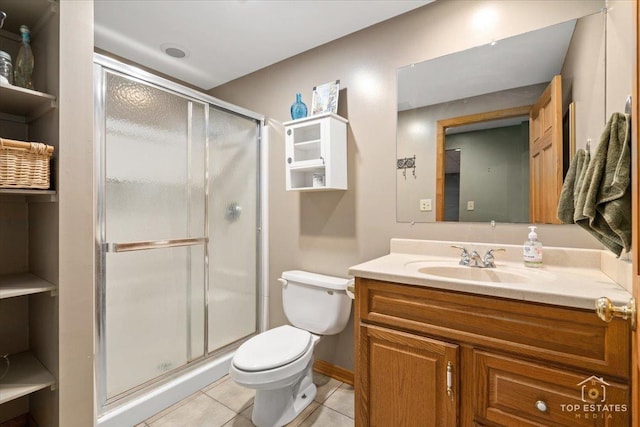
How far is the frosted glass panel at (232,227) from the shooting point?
82.7 inches

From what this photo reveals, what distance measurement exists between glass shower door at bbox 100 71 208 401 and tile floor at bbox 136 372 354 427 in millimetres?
239

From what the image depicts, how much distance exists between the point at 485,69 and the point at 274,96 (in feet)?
4.81

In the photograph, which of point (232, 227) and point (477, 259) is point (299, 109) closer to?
point (232, 227)

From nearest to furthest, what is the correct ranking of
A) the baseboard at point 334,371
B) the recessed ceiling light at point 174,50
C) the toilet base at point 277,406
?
the toilet base at point 277,406 < the baseboard at point 334,371 < the recessed ceiling light at point 174,50

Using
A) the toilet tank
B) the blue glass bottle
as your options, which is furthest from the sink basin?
the blue glass bottle

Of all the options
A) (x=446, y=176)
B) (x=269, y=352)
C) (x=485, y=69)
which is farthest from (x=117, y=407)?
(x=485, y=69)

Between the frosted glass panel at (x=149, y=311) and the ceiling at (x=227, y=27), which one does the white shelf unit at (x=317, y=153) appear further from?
the frosted glass panel at (x=149, y=311)

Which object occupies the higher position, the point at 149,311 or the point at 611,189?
the point at 611,189

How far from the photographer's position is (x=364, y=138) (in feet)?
6.23

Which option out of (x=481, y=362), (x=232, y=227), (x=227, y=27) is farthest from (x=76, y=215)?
(x=481, y=362)

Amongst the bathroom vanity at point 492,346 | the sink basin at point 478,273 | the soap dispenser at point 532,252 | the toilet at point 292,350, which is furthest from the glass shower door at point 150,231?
the soap dispenser at point 532,252

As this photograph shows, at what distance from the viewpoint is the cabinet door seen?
1.07 metres

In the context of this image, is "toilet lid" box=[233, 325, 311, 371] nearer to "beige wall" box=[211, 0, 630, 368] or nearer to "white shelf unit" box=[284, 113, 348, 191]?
"beige wall" box=[211, 0, 630, 368]

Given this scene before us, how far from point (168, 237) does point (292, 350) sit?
1.03 meters
